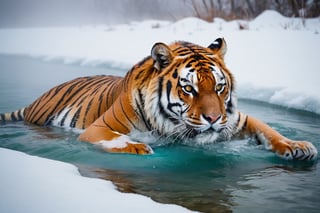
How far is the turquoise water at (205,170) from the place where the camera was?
1.56 meters

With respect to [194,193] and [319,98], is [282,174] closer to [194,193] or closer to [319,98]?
[194,193]

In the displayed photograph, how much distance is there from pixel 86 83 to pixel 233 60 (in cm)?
224

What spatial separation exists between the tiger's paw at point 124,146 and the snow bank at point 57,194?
0.62m

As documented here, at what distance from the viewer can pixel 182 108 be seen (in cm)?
213

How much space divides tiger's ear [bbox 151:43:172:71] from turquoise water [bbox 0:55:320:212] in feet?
1.43

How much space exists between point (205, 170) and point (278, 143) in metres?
0.46

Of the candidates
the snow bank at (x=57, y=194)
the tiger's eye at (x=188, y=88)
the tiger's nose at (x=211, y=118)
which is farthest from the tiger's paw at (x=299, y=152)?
the snow bank at (x=57, y=194)

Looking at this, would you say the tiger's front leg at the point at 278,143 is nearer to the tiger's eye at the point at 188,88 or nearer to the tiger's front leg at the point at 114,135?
the tiger's eye at the point at 188,88

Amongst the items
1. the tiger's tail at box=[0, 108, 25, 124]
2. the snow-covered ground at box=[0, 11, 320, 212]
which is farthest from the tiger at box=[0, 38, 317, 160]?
the tiger's tail at box=[0, 108, 25, 124]

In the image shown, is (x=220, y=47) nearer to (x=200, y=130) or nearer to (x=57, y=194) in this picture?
(x=200, y=130)

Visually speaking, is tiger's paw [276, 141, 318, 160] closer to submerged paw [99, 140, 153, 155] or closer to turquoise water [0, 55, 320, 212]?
turquoise water [0, 55, 320, 212]

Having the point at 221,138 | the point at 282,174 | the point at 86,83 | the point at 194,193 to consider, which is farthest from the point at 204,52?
the point at 86,83

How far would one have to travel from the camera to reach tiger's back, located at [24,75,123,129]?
2.80 metres

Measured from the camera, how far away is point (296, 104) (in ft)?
11.3
